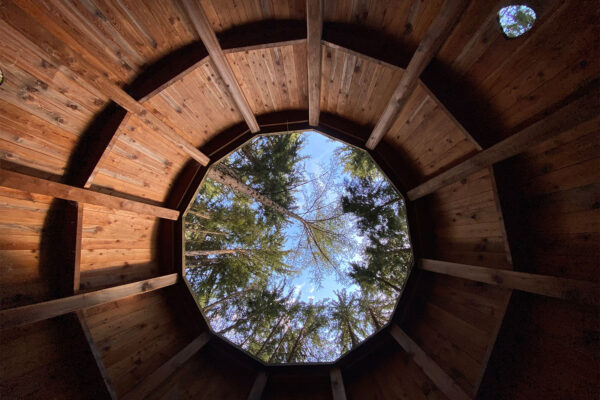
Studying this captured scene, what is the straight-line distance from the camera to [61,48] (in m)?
2.66

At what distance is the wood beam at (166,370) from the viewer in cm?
369

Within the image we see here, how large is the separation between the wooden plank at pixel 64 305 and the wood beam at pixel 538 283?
18.8ft

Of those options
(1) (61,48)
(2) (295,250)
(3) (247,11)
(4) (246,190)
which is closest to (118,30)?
(1) (61,48)

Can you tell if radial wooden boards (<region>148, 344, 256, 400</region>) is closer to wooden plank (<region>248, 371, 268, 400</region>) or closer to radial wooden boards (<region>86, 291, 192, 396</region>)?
wooden plank (<region>248, 371, 268, 400</region>)

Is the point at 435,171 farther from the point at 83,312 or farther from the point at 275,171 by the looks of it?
the point at 83,312

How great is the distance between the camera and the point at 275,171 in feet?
26.3

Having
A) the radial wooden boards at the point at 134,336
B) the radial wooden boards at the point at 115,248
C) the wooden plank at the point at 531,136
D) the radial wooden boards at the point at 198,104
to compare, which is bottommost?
the radial wooden boards at the point at 134,336

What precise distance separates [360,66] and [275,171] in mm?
4833

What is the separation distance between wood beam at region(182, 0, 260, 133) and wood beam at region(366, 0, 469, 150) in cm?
256

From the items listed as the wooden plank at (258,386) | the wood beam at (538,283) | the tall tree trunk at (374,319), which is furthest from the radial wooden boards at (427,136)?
the wooden plank at (258,386)

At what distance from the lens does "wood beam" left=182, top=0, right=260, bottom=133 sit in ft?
9.43

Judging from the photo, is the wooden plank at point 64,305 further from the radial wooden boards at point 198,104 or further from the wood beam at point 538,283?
the wood beam at point 538,283

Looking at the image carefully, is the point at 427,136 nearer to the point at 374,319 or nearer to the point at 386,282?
the point at 386,282

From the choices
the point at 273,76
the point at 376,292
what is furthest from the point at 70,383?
the point at 376,292
